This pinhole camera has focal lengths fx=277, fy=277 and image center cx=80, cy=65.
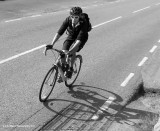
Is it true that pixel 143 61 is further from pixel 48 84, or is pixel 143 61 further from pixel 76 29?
pixel 48 84

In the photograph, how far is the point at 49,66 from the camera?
930 cm

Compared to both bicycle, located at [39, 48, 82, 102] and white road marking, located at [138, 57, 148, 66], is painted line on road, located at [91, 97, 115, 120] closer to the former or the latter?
bicycle, located at [39, 48, 82, 102]

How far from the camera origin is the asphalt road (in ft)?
21.1

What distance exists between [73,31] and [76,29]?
0.12 metres

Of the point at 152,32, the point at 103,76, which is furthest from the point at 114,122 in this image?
the point at 152,32

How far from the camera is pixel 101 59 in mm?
10578

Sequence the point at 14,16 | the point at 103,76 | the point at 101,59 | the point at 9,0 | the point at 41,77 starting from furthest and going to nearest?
the point at 9,0 < the point at 14,16 < the point at 101,59 < the point at 103,76 < the point at 41,77

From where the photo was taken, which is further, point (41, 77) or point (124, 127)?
point (41, 77)

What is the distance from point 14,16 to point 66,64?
11.5 meters

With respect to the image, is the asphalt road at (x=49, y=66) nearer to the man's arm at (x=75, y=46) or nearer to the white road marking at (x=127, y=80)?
the white road marking at (x=127, y=80)

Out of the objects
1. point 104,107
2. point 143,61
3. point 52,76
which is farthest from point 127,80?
point 52,76

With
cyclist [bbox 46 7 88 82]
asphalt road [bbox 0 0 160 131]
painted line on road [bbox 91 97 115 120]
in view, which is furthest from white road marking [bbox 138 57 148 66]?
cyclist [bbox 46 7 88 82]

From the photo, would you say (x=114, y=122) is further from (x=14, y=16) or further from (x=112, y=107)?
(x=14, y=16)

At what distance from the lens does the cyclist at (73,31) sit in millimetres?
6855
